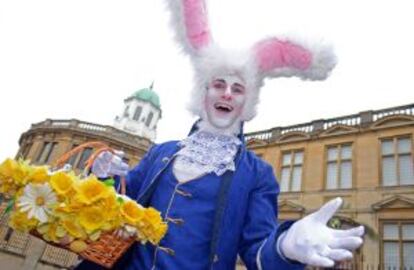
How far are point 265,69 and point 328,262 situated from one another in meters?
1.70

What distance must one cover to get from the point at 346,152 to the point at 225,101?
43.8ft

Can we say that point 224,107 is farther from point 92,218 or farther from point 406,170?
point 406,170

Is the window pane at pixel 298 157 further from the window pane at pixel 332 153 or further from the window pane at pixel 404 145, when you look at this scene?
the window pane at pixel 404 145

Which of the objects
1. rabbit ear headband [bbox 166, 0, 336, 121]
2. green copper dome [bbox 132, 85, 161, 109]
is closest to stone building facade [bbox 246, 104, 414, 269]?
rabbit ear headband [bbox 166, 0, 336, 121]

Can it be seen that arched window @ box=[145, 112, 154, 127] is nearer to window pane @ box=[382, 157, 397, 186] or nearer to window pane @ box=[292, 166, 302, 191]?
window pane @ box=[292, 166, 302, 191]

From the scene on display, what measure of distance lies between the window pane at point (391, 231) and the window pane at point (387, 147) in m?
2.64

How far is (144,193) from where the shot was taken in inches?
102

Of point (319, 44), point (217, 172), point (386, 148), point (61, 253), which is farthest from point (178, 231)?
point (61, 253)

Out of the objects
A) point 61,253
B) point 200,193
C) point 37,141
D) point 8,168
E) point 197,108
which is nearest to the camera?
point 8,168

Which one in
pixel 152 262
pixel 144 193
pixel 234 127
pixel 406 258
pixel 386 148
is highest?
pixel 386 148

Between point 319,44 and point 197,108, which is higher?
point 319,44

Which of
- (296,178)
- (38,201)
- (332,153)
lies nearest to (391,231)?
(332,153)

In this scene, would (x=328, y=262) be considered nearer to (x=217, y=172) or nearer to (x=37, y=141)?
(x=217, y=172)

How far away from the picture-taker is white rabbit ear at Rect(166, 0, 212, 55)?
2.91 metres
